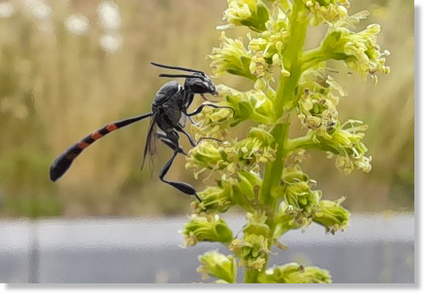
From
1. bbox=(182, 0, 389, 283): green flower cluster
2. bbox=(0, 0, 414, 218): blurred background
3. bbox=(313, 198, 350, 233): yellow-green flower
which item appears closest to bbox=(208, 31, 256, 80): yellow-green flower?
bbox=(182, 0, 389, 283): green flower cluster

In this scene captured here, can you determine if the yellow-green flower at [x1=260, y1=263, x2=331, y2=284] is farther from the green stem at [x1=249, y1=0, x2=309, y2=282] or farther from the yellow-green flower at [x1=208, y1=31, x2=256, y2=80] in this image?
the yellow-green flower at [x1=208, y1=31, x2=256, y2=80]

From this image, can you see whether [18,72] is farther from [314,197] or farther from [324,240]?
[314,197]

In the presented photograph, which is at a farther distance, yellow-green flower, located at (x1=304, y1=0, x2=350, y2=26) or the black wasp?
the black wasp

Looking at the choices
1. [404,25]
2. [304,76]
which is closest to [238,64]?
[304,76]

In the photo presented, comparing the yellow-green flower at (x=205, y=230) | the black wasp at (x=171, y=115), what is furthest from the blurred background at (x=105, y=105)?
the yellow-green flower at (x=205, y=230)

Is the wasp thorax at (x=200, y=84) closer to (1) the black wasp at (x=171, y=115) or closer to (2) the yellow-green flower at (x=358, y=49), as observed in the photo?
(1) the black wasp at (x=171, y=115)

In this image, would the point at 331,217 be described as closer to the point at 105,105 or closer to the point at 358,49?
the point at 358,49
